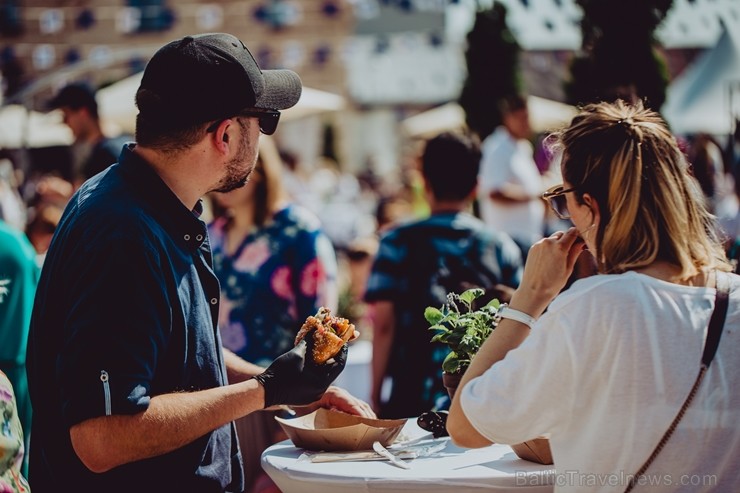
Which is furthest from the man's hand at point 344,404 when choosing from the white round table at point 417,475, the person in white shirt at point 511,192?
the person in white shirt at point 511,192

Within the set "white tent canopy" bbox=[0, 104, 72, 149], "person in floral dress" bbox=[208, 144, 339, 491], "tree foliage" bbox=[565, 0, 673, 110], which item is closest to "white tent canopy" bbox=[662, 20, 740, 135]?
"tree foliage" bbox=[565, 0, 673, 110]

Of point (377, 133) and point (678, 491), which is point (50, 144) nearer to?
point (678, 491)

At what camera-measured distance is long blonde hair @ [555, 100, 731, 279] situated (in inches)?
85.0

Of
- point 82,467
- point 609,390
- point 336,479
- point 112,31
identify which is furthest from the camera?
point 112,31

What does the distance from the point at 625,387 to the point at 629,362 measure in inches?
2.2

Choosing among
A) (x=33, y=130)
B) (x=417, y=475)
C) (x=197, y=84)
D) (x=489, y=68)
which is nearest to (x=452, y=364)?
(x=417, y=475)

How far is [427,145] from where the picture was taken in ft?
14.4

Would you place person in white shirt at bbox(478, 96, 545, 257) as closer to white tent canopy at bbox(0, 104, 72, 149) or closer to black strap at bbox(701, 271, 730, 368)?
black strap at bbox(701, 271, 730, 368)

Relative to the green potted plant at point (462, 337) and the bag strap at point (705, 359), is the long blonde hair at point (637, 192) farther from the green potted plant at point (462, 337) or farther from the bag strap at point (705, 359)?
the green potted plant at point (462, 337)

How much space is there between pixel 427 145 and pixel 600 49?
1.04 m

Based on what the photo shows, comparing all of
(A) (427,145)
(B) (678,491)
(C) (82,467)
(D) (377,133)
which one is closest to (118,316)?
(C) (82,467)

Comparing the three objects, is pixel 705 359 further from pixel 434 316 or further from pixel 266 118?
pixel 266 118

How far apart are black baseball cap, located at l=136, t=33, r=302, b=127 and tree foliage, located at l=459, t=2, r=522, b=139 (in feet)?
43.7

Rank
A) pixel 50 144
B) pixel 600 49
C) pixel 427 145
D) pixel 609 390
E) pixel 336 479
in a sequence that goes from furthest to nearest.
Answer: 1. pixel 50 144
2. pixel 600 49
3. pixel 427 145
4. pixel 336 479
5. pixel 609 390
